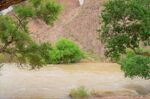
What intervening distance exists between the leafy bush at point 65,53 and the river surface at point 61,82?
146 inches

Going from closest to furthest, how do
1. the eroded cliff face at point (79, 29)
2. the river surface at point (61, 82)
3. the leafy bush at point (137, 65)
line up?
the leafy bush at point (137, 65) < the river surface at point (61, 82) < the eroded cliff face at point (79, 29)

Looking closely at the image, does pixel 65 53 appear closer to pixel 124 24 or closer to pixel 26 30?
pixel 26 30

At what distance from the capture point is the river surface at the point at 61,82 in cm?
2713

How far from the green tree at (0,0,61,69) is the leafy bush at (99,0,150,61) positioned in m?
Answer: 4.55

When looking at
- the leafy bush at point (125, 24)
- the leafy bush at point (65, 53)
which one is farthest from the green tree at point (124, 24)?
the leafy bush at point (65, 53)

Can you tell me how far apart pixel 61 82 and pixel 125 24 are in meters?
18.0

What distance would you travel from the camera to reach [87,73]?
35.6 meters

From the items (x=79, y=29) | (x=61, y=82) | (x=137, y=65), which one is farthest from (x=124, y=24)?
(x=79, y=29)

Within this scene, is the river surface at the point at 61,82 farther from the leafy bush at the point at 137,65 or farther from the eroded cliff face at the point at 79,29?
the eroded cliff face at the point at 79,29

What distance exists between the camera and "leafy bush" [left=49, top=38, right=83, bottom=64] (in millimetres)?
42844

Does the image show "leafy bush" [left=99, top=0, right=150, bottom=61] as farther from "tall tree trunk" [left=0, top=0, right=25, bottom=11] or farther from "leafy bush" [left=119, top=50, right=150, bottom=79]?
"leafy bush" [left=119, top=50, right=150, bottom=79]

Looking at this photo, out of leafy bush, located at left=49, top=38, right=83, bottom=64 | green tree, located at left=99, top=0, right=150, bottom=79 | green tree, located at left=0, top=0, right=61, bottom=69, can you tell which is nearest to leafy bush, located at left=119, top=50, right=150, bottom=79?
green tree, located at left=0, top=0, right=61, bottom=69

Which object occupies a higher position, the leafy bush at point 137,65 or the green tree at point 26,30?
the green tree at point 26,30

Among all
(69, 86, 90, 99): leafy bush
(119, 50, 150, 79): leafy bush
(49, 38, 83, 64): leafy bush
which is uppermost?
(119, 50, 150, 79): leafy bush
